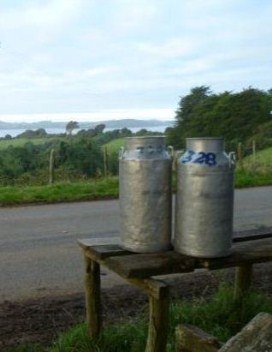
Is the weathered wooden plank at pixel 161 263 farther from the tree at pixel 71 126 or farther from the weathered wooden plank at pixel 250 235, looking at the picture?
the tree at pixel 71 126

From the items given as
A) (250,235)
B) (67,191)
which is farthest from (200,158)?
(67,191)

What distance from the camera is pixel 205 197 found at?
2.74m

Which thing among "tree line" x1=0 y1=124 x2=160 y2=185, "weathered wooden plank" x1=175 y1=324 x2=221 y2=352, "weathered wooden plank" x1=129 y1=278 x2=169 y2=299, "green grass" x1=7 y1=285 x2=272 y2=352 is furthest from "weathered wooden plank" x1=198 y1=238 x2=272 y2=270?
"tree line" x1=0 y1=124 x2=160 y2=185

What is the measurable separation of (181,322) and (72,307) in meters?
1.39

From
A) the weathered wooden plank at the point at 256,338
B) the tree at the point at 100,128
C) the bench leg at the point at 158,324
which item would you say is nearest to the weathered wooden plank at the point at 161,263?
the bench leg at the point at 158,324

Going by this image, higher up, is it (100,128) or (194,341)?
(100,128)

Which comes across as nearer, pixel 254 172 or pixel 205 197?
pixel 205 197

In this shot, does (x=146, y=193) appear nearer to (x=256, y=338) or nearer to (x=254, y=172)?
(x=256, y=338)

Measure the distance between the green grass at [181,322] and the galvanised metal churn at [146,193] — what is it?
80 cm

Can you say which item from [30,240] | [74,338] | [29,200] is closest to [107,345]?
[74,338]

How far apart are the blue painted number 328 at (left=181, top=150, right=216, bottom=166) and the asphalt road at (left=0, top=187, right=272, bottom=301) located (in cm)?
84

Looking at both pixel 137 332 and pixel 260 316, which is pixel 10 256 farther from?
pixel 260 316

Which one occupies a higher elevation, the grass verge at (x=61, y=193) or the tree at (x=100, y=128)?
the tree at (x=100, y=128)

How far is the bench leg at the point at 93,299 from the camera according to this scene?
356cm
